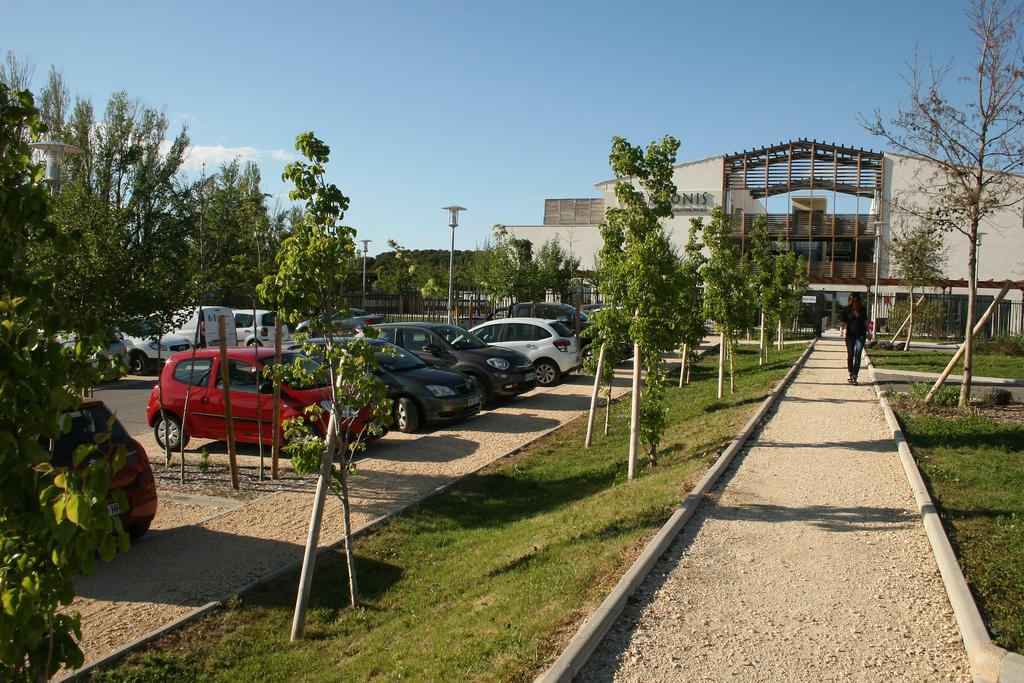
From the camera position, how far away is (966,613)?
4.58 metres

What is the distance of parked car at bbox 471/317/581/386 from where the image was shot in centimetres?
1867

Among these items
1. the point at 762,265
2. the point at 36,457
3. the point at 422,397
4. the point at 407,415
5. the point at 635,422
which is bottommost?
the point at 407,415

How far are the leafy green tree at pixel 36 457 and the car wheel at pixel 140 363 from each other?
68.4 feet

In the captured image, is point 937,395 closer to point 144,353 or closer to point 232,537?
point 232,537

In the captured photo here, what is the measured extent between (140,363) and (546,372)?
1181cm

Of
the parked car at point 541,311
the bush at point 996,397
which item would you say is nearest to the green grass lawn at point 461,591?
the bush at point 996,397

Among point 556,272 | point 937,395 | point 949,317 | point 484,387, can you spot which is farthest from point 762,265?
point 949,317

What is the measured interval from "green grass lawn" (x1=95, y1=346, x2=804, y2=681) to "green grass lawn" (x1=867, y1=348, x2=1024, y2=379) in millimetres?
10756

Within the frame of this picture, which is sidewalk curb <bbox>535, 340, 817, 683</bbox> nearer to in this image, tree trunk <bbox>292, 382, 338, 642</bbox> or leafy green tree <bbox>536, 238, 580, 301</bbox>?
tree trunk <bbox>292, 382, 338, 642</bbox>

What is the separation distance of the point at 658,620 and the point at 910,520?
120 inches

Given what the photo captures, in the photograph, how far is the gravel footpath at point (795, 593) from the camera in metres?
4.16

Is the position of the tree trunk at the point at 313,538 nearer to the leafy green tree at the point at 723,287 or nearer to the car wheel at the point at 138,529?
the car wheel at the point at 138,529

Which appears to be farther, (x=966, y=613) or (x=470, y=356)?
(x=470, y=356)

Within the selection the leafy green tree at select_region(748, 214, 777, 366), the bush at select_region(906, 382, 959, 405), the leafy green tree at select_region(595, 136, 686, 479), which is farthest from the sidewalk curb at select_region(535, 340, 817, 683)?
the leafy green tree at select_region(748, 214, 777, 366)
